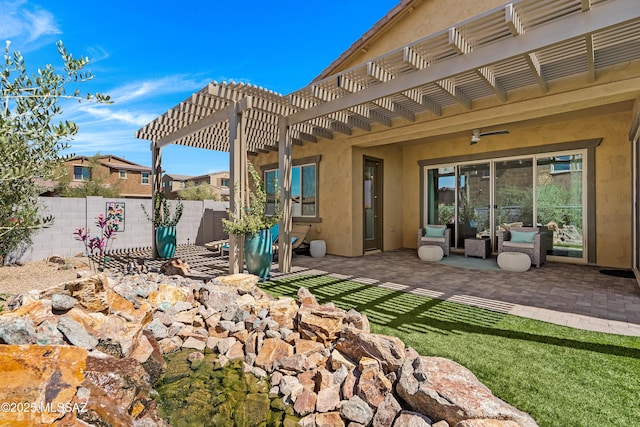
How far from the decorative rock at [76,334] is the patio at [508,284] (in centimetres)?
266

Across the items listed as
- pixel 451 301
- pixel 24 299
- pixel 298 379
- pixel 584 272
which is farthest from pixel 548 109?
pixel 24 299

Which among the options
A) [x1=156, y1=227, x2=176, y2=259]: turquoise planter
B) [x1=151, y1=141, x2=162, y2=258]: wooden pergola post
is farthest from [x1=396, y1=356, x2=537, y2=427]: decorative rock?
[x1=151, y1=141, x2=162, y2=258]: wooden pergola post

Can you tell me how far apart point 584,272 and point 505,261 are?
4.32 ft

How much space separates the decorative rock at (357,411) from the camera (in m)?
1.94

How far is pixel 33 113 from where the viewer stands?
2152mm

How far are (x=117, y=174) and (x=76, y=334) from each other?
92.5ft

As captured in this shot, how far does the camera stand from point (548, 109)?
5070 mm

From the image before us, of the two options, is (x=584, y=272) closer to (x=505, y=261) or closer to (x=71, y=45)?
(x=505, y=261)

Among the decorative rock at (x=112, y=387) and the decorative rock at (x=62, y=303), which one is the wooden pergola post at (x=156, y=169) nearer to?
the decorative rock at (x=62, y=303)

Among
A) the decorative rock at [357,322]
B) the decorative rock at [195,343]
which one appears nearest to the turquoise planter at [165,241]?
the decorative rock at [195,343]

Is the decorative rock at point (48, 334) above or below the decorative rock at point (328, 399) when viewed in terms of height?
above

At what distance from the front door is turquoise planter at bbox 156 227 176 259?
4.78 metres

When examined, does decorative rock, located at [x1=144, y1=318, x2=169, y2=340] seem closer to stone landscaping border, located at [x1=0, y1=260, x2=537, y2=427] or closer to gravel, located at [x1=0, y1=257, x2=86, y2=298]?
stone landscaping border, located at [x1=0, y1=260, x2=537, y2=427]

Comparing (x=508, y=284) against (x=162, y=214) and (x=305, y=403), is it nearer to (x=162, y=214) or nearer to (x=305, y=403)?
(x=305, y=403)
